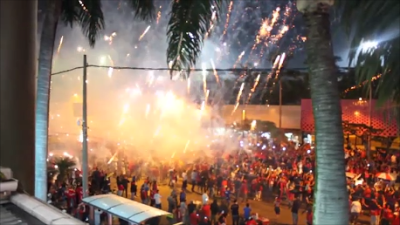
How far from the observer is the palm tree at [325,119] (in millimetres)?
4473

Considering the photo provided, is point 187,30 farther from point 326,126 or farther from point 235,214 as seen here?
point 235,214

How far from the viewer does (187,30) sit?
6.29 metres

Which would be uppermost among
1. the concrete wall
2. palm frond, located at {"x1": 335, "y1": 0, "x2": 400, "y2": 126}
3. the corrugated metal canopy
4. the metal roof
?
palm frond, located at {"x1": 335, "y1": 0, "x2": 400, "y2": 126}

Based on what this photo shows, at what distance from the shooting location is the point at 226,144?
2247cm

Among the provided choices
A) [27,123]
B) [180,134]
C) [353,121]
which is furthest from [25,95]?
[180,134]

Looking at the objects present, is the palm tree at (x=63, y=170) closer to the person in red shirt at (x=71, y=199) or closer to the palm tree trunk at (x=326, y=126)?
the person in red shirt at (x=71, y=199)

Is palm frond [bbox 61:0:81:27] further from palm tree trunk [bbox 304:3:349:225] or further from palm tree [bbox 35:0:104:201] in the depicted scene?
palm tree trunk [bbox 304:3:349:225]

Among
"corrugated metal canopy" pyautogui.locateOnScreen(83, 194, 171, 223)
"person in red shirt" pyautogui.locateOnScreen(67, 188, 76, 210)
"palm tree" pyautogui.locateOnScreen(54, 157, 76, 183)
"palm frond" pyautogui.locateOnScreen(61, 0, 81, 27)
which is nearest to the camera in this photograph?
"corrugated metal canopy" pyautogui.locateOnScreen(83, 194, 171, 223)

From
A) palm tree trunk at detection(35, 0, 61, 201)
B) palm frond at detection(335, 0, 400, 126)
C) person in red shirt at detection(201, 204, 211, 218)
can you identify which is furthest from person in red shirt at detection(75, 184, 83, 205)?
palm frond at detection(335, 0, 400, 126)

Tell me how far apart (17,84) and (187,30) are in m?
2.64

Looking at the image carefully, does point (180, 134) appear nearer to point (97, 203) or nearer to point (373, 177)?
point (373, 177)

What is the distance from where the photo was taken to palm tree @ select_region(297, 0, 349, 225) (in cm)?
447

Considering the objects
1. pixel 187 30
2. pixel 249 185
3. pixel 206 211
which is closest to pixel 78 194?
pixel 206 211

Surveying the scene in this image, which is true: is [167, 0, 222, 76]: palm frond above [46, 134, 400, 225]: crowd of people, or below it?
above
